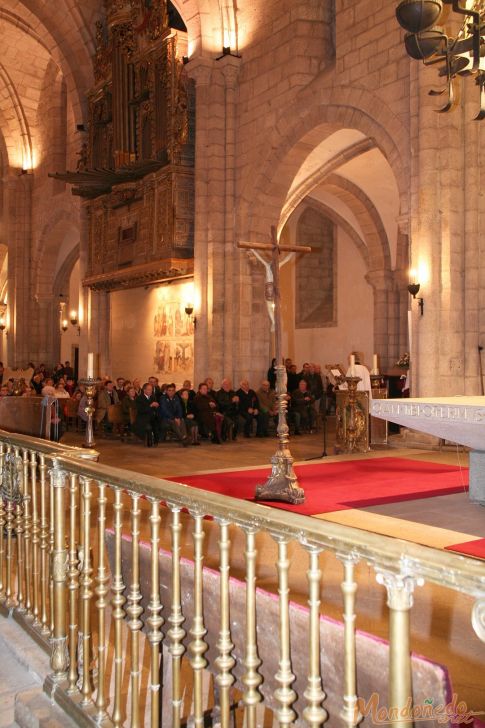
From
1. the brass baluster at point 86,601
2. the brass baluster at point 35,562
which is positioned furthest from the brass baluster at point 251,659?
the brass baluster at point 35,562

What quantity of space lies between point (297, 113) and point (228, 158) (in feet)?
6.87

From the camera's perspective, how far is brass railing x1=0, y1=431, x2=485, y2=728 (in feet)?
5.06

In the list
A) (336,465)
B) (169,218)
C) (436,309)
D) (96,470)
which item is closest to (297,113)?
(169,218)

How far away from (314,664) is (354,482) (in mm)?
5967

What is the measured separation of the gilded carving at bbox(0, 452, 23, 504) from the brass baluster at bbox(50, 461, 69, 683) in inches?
29.7

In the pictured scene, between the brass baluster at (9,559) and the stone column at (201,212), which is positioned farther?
the stone column at (201,212)

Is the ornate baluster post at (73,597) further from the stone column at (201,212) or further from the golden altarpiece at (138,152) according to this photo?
the golden altarpiece at (138,152)

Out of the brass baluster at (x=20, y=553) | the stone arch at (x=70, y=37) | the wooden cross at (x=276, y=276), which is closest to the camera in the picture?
the brass baluster at (x=20, y=553)

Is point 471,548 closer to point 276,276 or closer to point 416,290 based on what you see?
point 276,276

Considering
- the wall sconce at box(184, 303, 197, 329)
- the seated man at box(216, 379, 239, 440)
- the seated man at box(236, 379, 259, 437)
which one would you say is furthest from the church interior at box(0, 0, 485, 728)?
the seated man at box(236, 379, 259, 437)

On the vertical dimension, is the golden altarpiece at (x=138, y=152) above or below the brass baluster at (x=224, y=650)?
above

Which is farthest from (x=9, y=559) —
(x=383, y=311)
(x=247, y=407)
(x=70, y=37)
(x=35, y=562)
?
(x=70, y=37)

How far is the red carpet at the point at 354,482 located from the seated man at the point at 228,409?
3.50 metres

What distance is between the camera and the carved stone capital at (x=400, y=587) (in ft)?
5.00
